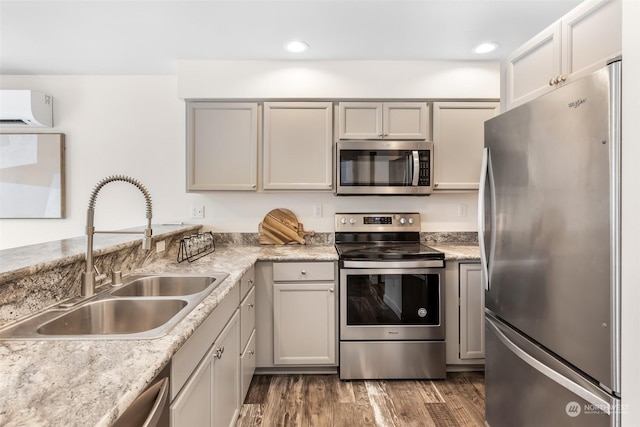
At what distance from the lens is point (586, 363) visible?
3.34ft

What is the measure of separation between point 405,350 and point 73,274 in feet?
6.44

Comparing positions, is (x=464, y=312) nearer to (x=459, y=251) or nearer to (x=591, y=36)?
(x=459, y=251)

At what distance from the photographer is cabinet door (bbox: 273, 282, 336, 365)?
2232 millimetres

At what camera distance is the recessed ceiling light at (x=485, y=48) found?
2223mm

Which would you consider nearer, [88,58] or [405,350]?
[405,350]

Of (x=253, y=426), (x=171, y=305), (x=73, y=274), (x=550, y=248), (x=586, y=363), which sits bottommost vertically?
(x=253, y=426)

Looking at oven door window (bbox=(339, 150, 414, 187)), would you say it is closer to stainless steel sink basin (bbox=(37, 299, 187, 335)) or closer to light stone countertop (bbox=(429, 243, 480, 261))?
light stone countertop (bbox=(429, 243, 480, 261))

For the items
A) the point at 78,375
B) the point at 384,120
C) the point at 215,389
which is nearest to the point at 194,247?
the point at 215,389

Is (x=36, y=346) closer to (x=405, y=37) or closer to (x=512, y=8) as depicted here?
(x=405, y=37)

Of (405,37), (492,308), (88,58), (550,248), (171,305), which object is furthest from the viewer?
(88,58)

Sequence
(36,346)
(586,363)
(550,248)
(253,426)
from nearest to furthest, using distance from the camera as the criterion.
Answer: (36,346) → (586,363) → (550,248) → (253,426)

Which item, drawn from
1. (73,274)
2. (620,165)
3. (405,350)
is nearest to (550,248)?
(620,165)

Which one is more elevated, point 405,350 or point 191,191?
point 191,191

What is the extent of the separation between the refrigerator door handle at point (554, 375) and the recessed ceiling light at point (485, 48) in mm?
1879
